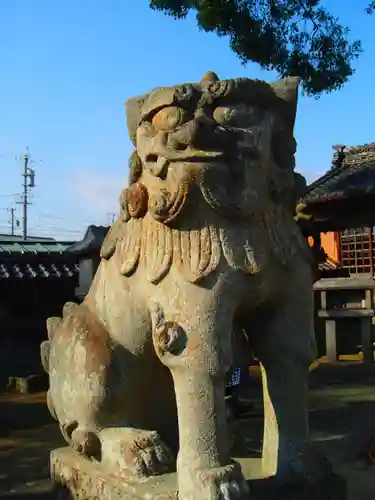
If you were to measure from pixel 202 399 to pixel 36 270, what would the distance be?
7.48 m

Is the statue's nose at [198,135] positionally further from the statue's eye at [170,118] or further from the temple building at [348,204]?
the temple building at [348,204]

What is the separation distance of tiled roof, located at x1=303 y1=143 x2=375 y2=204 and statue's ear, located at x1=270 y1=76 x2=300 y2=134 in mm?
2956

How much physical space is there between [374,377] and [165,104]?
6.25m

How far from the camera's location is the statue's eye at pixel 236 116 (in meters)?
1.76

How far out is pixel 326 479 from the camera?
1.89m

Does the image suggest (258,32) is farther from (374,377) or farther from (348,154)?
(348,154)

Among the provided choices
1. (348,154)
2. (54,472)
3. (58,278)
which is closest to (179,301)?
(54,472)

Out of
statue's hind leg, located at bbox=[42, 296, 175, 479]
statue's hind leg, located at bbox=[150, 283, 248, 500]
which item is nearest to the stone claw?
statue's hind leg, located at bbox=[42, 296, 175, 479]

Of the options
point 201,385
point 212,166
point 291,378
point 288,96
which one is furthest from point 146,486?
point 288,96

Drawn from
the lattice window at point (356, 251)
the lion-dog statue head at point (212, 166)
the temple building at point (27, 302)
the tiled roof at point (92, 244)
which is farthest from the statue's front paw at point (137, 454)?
the lattice window at point (356, 251)

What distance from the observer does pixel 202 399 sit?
1.65 metres

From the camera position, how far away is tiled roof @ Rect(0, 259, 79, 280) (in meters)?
8.48

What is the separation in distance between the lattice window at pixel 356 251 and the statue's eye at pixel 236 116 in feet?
37.0

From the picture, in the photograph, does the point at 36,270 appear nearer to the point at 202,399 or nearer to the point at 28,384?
the point at 28,384
